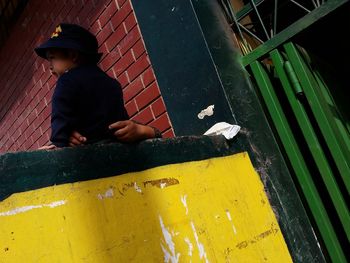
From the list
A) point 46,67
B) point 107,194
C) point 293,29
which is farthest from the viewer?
point 46,67

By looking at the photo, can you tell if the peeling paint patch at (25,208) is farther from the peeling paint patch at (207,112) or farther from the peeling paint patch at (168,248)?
the peeling paint patch at (207,112)

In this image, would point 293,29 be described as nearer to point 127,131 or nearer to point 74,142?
point 127,131

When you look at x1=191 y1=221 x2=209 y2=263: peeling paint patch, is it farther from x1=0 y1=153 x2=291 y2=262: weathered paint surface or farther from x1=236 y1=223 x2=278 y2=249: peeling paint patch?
x1=236 y1=223 x2=278 y2=249: peeling paint patch

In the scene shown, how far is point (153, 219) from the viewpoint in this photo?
139 cm

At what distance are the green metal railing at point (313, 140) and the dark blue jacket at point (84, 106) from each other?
100cm

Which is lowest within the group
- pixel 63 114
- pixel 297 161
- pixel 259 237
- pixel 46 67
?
pixel 259 237

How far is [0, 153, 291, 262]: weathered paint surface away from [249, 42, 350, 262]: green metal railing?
0.35 m

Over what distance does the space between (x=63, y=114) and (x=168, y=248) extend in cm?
72

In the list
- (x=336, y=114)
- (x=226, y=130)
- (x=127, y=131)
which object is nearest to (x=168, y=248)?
(x=127, y=131)

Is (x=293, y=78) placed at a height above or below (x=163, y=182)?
above

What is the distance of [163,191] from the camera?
148cm

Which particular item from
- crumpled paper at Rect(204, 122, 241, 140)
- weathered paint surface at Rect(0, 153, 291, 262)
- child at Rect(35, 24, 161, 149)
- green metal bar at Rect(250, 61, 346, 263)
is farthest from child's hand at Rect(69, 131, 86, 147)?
green metal bar at Rect(250, 61, 346, 263)

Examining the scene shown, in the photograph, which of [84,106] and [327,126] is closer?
[84,106]

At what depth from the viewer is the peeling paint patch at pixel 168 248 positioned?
4.47ft
